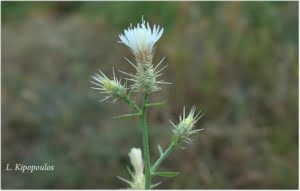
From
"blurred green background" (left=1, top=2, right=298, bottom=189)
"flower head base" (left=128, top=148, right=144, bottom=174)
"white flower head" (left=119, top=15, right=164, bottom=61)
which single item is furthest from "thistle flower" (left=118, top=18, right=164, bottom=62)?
"blurred green background" (left=1, top=2, right=298, bottom=189)

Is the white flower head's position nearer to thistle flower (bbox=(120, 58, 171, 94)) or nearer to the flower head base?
thistle flower (bbox=(120, 58, 171, 94))

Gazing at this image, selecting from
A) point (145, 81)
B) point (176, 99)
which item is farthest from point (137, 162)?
point (176, 99)

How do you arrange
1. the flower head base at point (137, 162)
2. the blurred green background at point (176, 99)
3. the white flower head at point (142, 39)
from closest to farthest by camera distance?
the white flower head at point (142, 39), the flower head base at point (137, 162), the blurred green background at point (176, 99)

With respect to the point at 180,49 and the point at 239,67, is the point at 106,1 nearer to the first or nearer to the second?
the point at 180,49

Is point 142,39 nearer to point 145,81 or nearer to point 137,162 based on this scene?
point 145,81

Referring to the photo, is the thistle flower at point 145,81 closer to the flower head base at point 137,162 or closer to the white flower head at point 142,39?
the white flower head at point 142,39

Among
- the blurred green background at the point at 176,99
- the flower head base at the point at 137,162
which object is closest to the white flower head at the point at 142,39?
Answer: the flower head base at the point at 137,162
